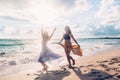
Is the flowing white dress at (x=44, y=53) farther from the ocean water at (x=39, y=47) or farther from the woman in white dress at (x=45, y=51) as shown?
the ocean water at (x=39, y=47)

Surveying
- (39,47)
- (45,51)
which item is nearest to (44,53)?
(45,51)

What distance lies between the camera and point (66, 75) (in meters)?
7.82

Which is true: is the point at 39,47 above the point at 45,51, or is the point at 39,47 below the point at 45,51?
below

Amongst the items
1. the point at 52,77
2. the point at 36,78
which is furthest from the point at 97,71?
the point at 36,78

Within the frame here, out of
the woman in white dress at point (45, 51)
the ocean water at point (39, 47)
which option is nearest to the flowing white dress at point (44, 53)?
the woman in white dress at point (45, 51)

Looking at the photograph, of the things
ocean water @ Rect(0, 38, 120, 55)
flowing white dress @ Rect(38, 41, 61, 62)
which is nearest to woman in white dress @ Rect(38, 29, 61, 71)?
flowing white dress @ Rect(38, 41, 61, 62)

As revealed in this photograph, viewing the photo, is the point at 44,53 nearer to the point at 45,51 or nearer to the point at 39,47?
the point at 45,51

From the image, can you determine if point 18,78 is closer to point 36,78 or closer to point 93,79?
point 36,78

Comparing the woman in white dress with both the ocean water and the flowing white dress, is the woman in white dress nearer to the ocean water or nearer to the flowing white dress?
the flowing white dress

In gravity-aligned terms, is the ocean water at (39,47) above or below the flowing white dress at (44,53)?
below

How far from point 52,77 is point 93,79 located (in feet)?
5.48

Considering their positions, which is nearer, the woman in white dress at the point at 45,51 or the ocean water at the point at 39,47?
the woman in white dress at the point at 45,51

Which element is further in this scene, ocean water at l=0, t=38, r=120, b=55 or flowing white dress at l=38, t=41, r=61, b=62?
ocean water at l=0, t=38, r=120, b=55

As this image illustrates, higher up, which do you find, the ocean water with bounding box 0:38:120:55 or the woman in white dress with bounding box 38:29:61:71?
the woman in white dress with bounding box 38:29:61:71
